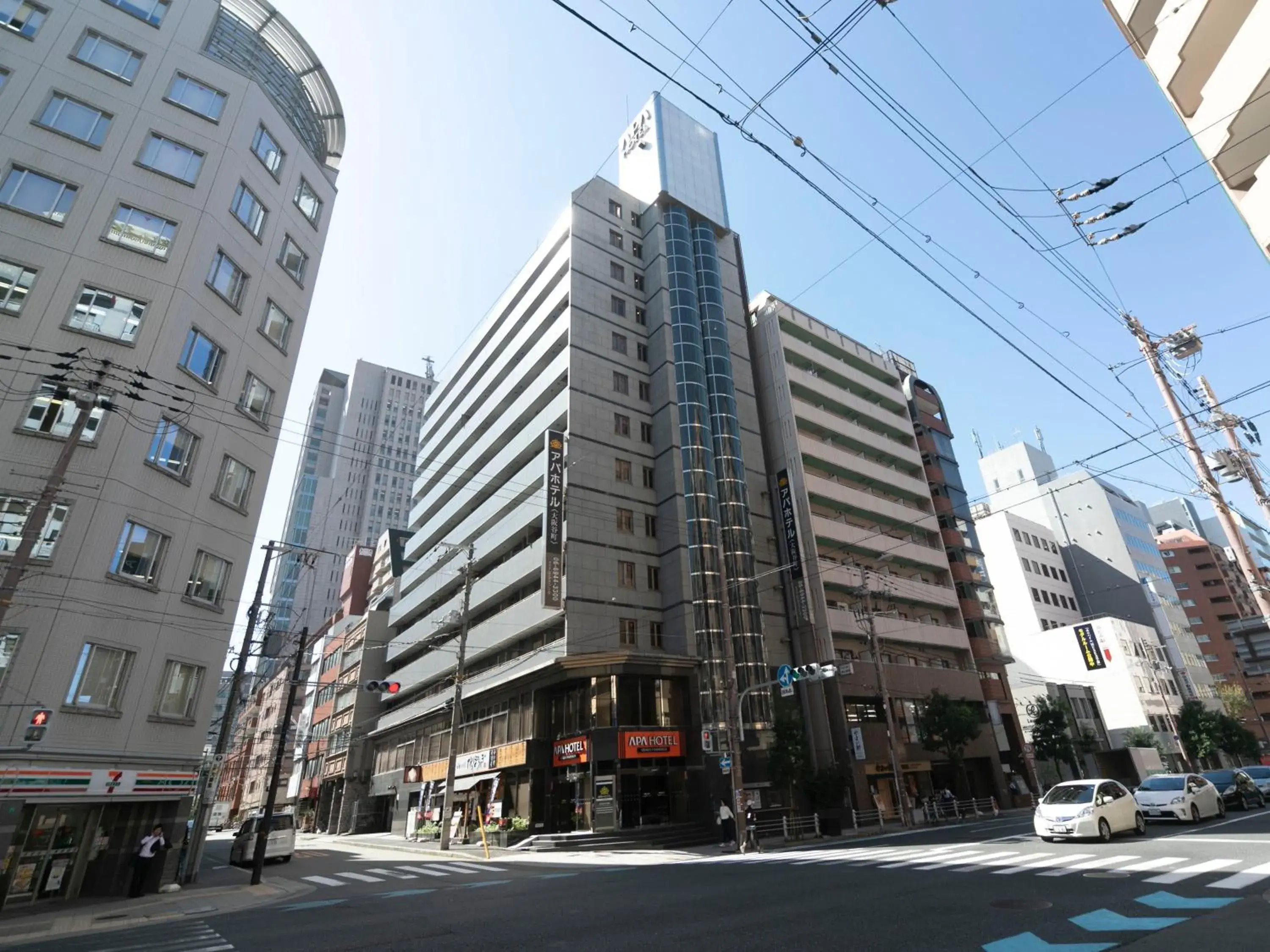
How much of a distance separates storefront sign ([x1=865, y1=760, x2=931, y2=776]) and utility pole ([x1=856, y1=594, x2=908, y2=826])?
1.26ft

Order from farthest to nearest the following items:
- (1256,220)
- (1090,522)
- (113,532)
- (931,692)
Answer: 1. (1090,522)
2. (931,692)
3. (113,532)
4. (1256,220)

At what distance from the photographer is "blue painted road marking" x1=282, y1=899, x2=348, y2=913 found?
13188mm

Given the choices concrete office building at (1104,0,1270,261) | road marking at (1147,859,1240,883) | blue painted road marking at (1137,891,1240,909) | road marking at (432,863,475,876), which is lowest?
road marking at (432,863,475,876)

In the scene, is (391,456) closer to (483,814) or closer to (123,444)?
(483,814)

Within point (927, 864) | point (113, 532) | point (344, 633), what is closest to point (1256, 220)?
point (927, 864)

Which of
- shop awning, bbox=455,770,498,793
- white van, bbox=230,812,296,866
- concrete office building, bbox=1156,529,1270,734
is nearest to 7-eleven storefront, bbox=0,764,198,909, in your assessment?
white van, bbox=230,812,296,866

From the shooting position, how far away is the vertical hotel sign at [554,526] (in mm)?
32094

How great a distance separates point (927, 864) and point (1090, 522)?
9081cm

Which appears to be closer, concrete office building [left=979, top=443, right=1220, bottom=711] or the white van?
the white van

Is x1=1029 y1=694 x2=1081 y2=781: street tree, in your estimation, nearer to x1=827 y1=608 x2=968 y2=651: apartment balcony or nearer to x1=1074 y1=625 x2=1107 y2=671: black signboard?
x1=1074 y1=625 x2=1107 y2=671: black signboard

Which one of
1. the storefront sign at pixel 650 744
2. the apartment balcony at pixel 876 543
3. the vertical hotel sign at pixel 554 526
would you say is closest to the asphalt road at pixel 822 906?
the storefront sign at pixel 650 744

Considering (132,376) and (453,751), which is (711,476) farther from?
(132,376)

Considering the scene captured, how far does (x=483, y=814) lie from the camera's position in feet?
114

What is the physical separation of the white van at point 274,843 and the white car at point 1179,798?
3077cm
